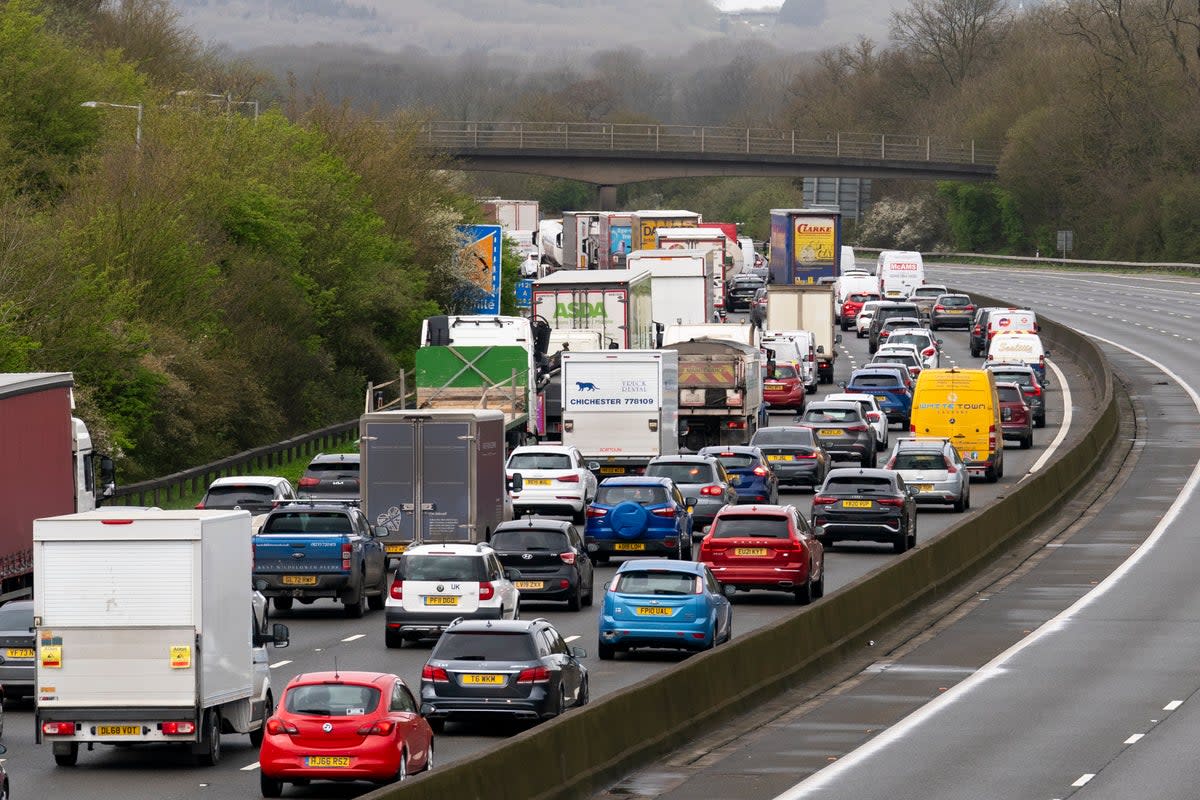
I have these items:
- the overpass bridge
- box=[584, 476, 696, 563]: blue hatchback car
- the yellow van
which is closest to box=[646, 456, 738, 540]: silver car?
box=[584, 476, 696, 563]: blue hatchback car

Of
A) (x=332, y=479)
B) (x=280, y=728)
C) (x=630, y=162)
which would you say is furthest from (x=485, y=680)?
(x=630, y=162)

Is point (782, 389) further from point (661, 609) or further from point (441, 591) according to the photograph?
point (661, 609)

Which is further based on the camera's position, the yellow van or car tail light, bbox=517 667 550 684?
the yellow van

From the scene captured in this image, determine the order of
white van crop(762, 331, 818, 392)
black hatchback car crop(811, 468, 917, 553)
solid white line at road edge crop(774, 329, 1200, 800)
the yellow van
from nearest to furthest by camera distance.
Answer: solid white line at road edge crop(774, 329, 1200, 800)
black hatchback car crop(811, 468, 917, 553)
the yellow van
white van crop(762, 331, 818, 392)

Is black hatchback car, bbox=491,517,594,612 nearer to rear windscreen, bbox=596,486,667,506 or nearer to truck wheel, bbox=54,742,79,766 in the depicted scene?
rear windscreen, bbox=596,486,667,506

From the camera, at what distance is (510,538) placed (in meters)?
32.2

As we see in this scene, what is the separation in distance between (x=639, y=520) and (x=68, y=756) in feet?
54.0

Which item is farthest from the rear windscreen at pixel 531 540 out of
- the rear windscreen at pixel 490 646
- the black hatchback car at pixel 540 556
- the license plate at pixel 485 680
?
the license plate at pixel 485 680

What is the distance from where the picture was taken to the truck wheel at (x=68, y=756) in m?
21.7

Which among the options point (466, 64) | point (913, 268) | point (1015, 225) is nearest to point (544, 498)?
point (913, 268)

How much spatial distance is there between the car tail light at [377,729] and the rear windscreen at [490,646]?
3.18m

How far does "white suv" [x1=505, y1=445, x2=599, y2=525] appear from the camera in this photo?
42938 millimetres

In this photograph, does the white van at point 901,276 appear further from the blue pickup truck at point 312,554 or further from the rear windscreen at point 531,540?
the blue pickup truck at point 312,554

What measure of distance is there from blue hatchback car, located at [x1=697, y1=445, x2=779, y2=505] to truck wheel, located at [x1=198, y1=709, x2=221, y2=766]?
22567mm
